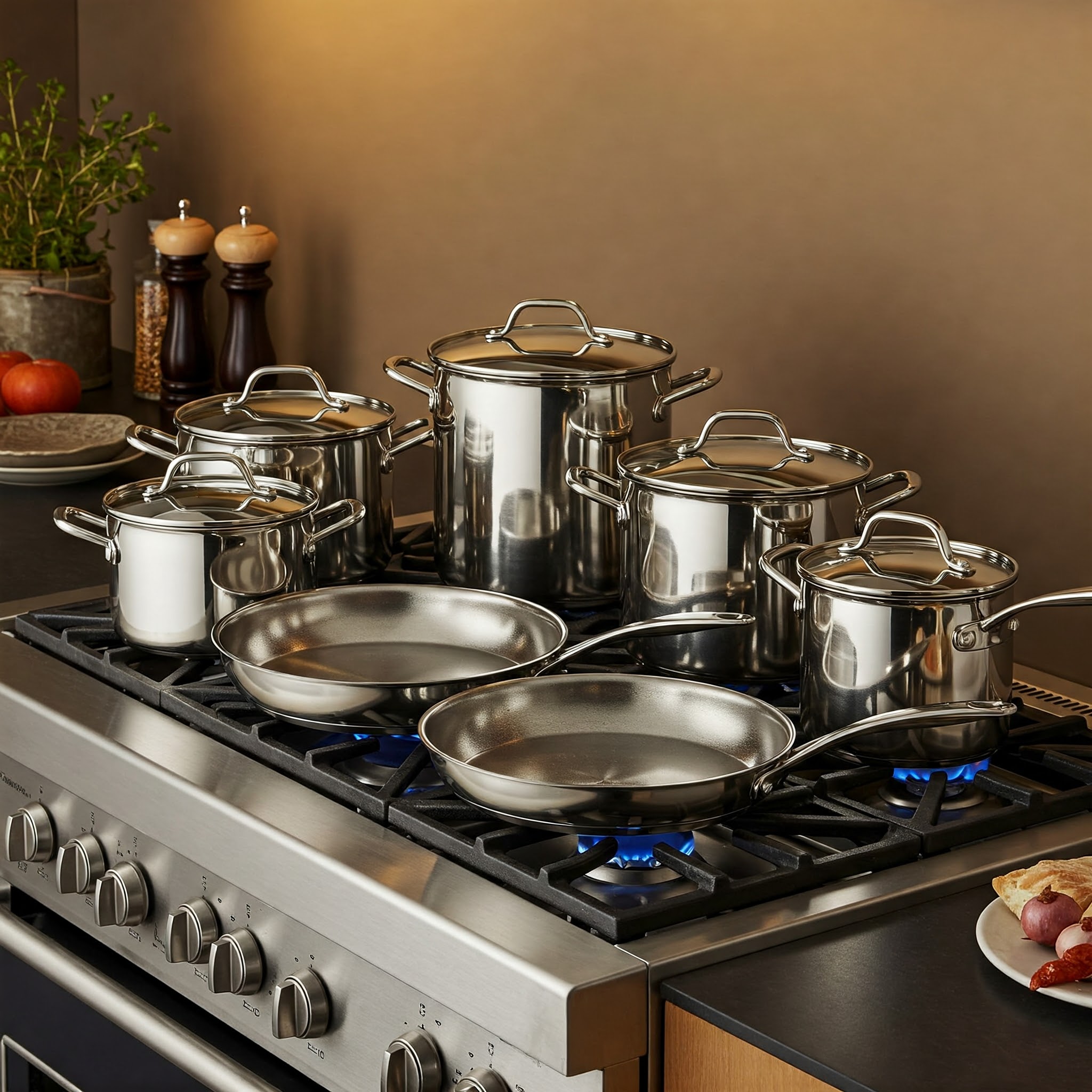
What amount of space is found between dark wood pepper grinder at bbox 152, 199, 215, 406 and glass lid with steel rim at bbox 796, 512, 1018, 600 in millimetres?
1227

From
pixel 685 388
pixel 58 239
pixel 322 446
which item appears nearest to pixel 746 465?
pixel 685 388

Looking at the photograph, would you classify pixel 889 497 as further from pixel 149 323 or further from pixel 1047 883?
pixel 149 323

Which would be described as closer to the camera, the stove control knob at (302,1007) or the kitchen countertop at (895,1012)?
the kitchen countertop at (895,1012)

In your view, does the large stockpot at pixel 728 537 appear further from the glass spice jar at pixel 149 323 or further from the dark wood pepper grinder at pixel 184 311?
the glass spice jar at pixel 149 323

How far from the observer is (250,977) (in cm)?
107

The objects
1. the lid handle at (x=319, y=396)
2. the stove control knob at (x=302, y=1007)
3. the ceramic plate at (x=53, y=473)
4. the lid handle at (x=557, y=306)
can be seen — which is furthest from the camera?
the ceramic plate at (x=53, y=473)

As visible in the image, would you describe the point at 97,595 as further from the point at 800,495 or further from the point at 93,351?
the point at 93,351

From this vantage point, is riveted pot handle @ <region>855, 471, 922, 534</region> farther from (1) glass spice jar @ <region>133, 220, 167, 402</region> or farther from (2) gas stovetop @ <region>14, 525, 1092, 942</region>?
(1) glass spice jar @ <region>133, 220, 167, 402</region>

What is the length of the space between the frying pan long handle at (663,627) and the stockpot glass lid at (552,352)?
26 cm

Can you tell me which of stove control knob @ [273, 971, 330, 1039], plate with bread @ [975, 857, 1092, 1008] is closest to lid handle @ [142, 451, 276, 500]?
stove control knob @ [273, 971, 330, 1039]

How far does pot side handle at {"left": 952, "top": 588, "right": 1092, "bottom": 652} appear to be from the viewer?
Result: 1055 millimetres

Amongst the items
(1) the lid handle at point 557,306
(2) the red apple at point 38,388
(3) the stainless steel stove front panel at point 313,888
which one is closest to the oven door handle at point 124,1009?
(3) the stainless steel stove front panel at point 313,888

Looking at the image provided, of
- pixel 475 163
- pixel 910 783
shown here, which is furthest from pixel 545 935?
pixel 475 163

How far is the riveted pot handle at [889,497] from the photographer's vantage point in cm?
123
